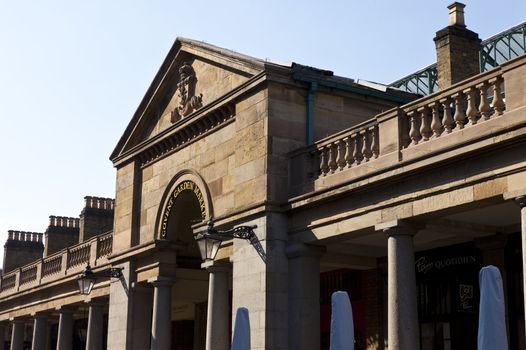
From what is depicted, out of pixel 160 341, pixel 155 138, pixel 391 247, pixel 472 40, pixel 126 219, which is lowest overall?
pixel 160 341

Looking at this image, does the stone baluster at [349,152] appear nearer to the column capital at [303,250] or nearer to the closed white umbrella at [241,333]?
the column capital at [303,250]

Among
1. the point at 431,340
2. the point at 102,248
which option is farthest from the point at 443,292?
the point at 102,248

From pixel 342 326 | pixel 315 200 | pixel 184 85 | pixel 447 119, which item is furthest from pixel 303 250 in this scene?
pixel 184 85

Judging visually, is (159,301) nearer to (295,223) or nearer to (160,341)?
(160,341)

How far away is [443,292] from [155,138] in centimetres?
884

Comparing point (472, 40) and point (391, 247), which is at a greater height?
point (472, 40)

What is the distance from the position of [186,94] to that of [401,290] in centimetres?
954

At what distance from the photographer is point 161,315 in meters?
22.0

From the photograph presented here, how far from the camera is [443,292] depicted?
19.1 m

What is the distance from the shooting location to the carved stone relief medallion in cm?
2161

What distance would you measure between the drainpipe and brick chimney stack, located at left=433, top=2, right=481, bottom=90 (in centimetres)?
494

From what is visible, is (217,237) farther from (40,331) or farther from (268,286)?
(40,331)

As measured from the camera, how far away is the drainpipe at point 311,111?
721 inches

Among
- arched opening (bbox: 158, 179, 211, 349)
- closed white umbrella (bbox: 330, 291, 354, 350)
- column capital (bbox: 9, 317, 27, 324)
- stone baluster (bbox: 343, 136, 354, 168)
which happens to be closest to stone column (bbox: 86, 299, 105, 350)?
arched opening (bbox: 158, 179, 211, 349)
